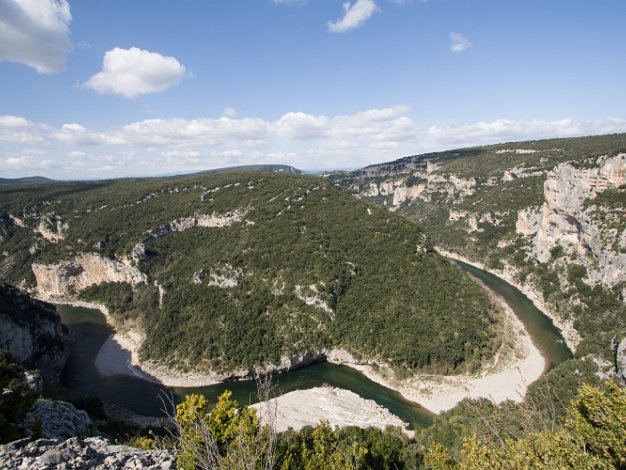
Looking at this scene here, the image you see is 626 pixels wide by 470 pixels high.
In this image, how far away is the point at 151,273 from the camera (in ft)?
243

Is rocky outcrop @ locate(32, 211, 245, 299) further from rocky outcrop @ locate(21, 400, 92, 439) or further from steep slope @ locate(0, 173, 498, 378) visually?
rocky outcrop @ locate(21, 400, 92, 439)

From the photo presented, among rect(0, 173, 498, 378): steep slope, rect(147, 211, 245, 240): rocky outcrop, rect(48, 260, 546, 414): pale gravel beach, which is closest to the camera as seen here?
rect(48, 260, 546, 414): pale gravel beach

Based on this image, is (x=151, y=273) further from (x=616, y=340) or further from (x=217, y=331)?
(x=616, y=340)

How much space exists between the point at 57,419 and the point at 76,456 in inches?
689

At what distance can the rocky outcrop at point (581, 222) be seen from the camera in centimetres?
5944

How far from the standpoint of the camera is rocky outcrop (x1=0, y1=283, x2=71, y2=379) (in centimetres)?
4588

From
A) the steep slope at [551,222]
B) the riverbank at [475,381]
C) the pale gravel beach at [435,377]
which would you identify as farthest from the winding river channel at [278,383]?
the steep slope at [551,222]

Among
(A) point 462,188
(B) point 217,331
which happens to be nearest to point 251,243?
(B) point 217,331

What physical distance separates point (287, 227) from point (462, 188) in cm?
7955

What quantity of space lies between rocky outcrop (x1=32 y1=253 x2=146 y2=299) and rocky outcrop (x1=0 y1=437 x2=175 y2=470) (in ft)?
235

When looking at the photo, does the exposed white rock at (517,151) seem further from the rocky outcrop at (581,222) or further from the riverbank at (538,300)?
the riverbank at (538,300)

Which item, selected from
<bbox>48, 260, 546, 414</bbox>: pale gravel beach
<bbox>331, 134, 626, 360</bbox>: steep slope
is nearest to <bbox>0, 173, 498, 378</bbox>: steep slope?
<bbox>48, 260, 546, 414</bbox>: pale gravel beach

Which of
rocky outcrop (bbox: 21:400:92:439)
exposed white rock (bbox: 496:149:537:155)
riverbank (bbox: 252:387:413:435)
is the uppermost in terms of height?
exposed white rock (bbox: 496:149:537:155)

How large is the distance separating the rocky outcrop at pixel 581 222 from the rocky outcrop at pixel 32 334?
3498 inches
